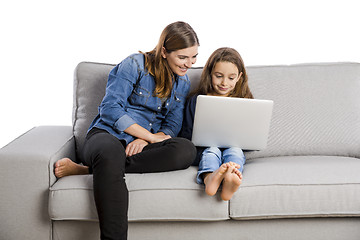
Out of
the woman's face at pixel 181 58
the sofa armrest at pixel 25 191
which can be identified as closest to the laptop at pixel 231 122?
the woman's face at pixel 181 58

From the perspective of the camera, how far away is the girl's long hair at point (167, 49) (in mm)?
2125

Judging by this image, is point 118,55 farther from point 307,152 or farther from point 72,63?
point 307,152

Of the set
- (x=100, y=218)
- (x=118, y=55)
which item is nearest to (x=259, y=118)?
(x=100, y=218)

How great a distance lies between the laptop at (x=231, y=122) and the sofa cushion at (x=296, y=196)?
0.73 feet

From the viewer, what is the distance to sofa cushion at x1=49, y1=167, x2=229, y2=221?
5.95 ft

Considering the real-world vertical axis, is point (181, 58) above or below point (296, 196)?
above

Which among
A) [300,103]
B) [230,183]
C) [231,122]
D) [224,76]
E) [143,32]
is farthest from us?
[143,32]

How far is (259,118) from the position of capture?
2.01 m

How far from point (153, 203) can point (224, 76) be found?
2.50 feet

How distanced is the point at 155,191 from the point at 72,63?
147cm

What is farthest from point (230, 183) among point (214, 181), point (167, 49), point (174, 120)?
point (167, 49)

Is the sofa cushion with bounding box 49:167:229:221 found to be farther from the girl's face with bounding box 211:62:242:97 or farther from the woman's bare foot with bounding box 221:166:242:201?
the girl's face with bounding box 211:62:242:97

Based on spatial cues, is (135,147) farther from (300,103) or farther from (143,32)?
(143,32)

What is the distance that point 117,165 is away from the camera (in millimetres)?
1814
